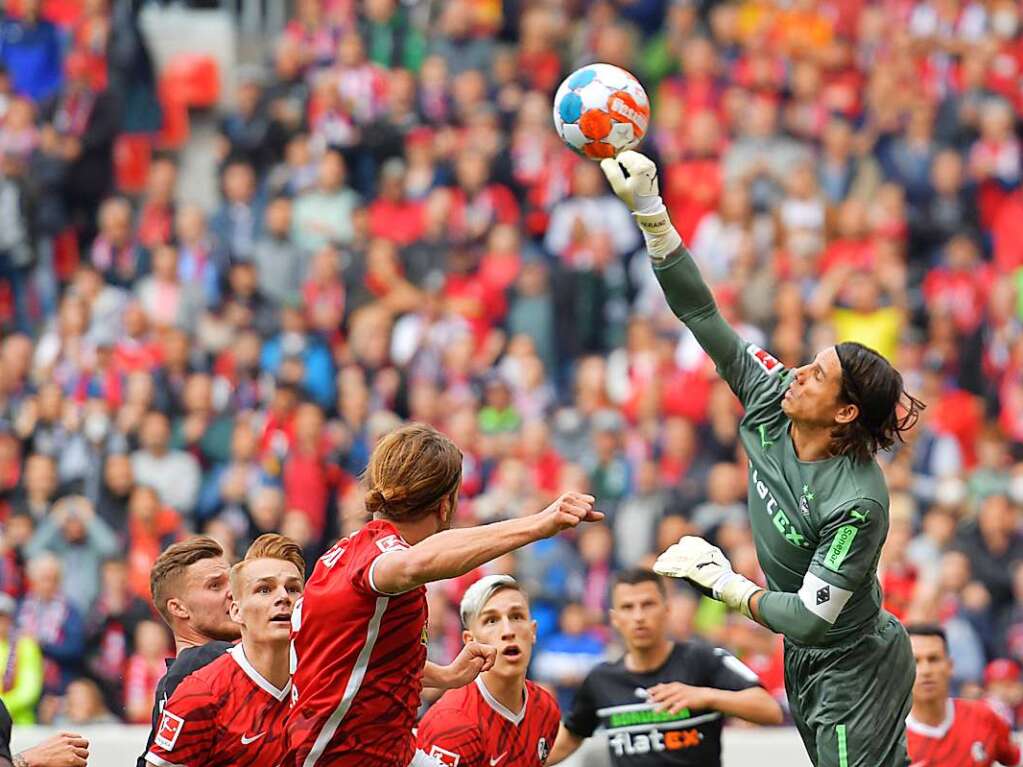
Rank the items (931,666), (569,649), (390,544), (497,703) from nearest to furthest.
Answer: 1. (390,544)
2. (497,703)
3. (931,666)
4. (569,649)

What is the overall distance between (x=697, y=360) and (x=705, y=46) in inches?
159

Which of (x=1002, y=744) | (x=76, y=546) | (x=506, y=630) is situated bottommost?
(x=1002, y=744)

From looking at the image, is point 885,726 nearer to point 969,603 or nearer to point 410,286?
point 969,603

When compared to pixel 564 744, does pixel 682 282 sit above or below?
above

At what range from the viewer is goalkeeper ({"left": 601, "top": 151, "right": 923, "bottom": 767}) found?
7.01 meters

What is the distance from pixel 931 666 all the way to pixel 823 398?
2656mm

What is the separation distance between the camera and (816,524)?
714 centimetres

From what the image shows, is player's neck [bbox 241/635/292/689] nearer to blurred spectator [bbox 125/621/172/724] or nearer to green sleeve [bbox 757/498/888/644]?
green sleeve [bbox 757/498/888/644]

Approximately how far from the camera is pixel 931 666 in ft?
30.7

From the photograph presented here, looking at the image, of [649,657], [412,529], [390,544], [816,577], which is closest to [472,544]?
[390,544]

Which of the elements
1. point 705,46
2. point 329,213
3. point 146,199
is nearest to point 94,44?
point 146,199

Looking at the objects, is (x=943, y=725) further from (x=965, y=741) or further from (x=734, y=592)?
(x=734, y=592)

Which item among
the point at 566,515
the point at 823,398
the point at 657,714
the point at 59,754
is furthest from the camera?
the point at 657,714

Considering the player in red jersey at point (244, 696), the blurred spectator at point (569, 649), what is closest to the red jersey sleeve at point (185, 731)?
the player in red jersey at point (244, 696)
